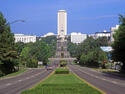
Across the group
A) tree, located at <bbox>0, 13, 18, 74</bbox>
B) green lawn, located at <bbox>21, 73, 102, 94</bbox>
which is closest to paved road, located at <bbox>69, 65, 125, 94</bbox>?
green lawn, located at <bbox>21, 73, 102, 94</bbox>

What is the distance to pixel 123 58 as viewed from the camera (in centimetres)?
5766

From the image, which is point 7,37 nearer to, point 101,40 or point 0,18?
point 0,18

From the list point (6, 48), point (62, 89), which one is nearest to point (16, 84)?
point (62, 89)

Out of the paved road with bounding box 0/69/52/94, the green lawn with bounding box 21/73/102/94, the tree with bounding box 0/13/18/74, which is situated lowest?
the paved road with bounding box 0/69/52/94

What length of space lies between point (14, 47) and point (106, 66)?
3960cm

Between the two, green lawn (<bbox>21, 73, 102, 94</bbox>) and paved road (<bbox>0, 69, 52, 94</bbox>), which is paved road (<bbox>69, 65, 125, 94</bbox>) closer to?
green lawn (<bbox>21, 73, 102, 94</bbox>)

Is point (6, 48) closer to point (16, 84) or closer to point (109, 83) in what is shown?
point (16, 84)

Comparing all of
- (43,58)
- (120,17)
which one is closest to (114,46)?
(120,17)

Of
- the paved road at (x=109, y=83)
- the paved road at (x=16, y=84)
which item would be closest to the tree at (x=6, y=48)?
the paved road at (x=16, y=84)

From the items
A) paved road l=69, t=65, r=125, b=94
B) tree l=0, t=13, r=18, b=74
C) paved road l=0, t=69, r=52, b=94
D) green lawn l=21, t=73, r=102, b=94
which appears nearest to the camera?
green lawn l=21, t=73, r=102, b=94

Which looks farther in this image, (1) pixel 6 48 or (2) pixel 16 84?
(1) pixel 6 48

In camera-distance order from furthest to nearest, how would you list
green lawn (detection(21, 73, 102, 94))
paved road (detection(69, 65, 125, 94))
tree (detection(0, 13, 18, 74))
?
tree (detection(0, 13, 18, 74)) < paved road (detection(69, 65, 125, 94)) < green lawn (detection(21, 73, 102, 94))

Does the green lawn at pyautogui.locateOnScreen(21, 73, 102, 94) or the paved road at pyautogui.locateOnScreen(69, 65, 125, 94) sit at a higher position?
the green lawn at pyautogui.locateOnScreen(21, 73, 102, 94)

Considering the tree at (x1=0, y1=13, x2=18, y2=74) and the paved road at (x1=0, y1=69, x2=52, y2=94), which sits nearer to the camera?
the paved road at (x1=0, y1=69, x2=52, y2=94)
